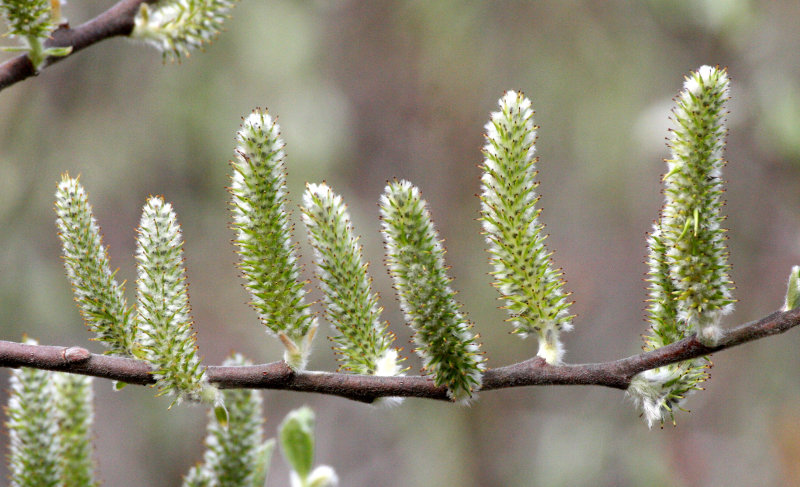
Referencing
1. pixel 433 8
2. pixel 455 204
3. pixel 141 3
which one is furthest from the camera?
pixel 455 204

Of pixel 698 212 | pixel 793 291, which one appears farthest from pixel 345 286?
pixel 793 291

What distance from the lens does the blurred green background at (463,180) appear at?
172 inches

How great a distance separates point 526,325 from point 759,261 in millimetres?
3452

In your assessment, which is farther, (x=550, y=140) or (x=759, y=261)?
(x=550, y=140)

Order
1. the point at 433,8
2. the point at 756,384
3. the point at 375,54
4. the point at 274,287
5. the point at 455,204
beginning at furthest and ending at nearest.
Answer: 1. the point at 375,54
2. the point at 455,204
3. the point at 433,8
4. the point at 756,384
5. the point at 274,287

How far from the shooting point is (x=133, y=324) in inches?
59.5

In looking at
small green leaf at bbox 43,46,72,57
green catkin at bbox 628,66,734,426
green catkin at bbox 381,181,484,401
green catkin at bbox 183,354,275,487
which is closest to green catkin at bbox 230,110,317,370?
green catkin at bbox 381,181,484,401

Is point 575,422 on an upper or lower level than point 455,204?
lower

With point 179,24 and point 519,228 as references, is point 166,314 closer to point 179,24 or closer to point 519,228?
point 519,228

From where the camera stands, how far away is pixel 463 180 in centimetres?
649

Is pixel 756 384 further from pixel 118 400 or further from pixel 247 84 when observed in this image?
pixel 118 400

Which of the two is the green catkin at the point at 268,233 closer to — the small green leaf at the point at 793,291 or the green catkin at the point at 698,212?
the green catkin at the point at 698,212

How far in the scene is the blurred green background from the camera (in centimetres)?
438

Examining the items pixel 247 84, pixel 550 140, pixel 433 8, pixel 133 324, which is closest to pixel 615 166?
pixel 550 140
